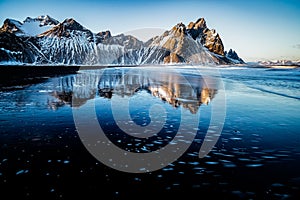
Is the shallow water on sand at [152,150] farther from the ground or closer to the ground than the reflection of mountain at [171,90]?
closer to the ground

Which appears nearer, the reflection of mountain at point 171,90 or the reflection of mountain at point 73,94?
the reflection of mountain at point 73,94

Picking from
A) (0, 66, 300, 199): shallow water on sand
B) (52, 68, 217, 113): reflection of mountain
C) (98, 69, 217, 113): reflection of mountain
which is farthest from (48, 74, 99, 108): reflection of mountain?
(0, 66, 300, 199): shallow water on sand

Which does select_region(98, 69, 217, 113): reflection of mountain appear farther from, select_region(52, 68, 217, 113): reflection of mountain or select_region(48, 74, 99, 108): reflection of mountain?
select_region(48, 74, 99, 108): reflection of mountain

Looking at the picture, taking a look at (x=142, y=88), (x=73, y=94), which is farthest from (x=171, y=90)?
(x=73, y=94)

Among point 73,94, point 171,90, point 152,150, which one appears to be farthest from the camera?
point 171,90

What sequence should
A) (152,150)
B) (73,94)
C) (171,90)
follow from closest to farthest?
(152,150) < (73,94) < (171,90)

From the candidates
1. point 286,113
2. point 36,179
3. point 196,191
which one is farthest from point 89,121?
point 286,113

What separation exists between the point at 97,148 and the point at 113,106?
7244 millimetres

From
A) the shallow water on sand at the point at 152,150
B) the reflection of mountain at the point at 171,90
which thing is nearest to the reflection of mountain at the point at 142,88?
the reflection of mountain at the point at 171,90

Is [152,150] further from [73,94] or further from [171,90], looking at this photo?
[171,90]

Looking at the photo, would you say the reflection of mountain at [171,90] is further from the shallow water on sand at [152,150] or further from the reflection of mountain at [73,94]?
the shallow water on sand at [152,150]

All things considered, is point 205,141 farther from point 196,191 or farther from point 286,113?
point 286,113

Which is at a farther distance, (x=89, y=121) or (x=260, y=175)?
(x=89, y=121)

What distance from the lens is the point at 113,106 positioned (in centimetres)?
1462
